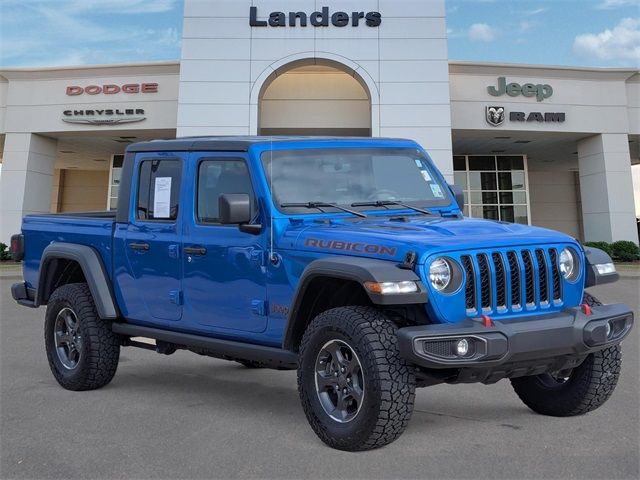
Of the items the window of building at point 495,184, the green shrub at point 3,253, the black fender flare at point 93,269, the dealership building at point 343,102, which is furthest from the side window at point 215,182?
the window of building at point 495,184

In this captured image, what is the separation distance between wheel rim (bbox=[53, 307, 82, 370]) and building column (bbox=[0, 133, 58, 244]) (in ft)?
78.7

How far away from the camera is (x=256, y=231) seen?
466 cm

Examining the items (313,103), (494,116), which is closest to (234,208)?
(313,103)

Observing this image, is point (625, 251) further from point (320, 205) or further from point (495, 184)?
point (320, 205)

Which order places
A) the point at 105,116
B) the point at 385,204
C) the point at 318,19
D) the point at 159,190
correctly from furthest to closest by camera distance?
the point at 105,116, the point at 318,19, the point at 159,190, the point at 385,204

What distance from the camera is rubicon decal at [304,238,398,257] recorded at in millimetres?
3930

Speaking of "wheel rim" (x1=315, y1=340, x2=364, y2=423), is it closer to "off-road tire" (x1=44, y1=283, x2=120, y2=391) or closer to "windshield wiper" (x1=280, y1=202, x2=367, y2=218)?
"windshield wiper" (x1=280, y1=202, x2=367, y2=218)

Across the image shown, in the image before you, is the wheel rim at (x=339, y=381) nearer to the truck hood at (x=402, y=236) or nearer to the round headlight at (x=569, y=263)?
the truck hood at (x=402, y=236)

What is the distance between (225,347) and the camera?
191 inches

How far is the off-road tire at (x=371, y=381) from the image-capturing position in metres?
3.72

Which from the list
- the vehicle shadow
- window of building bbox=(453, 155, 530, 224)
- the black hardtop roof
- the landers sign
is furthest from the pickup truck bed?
window of building bbox=(453, 155, 530, 224)

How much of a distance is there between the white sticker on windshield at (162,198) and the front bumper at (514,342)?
263 cm

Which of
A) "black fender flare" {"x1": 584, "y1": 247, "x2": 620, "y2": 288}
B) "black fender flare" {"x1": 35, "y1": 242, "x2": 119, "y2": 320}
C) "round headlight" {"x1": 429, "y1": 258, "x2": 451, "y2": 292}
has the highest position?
"round headlight" {"x1": 429, "y1": 258, "x2": 451, "y2": 292}

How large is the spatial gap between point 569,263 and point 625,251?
81.0ft
